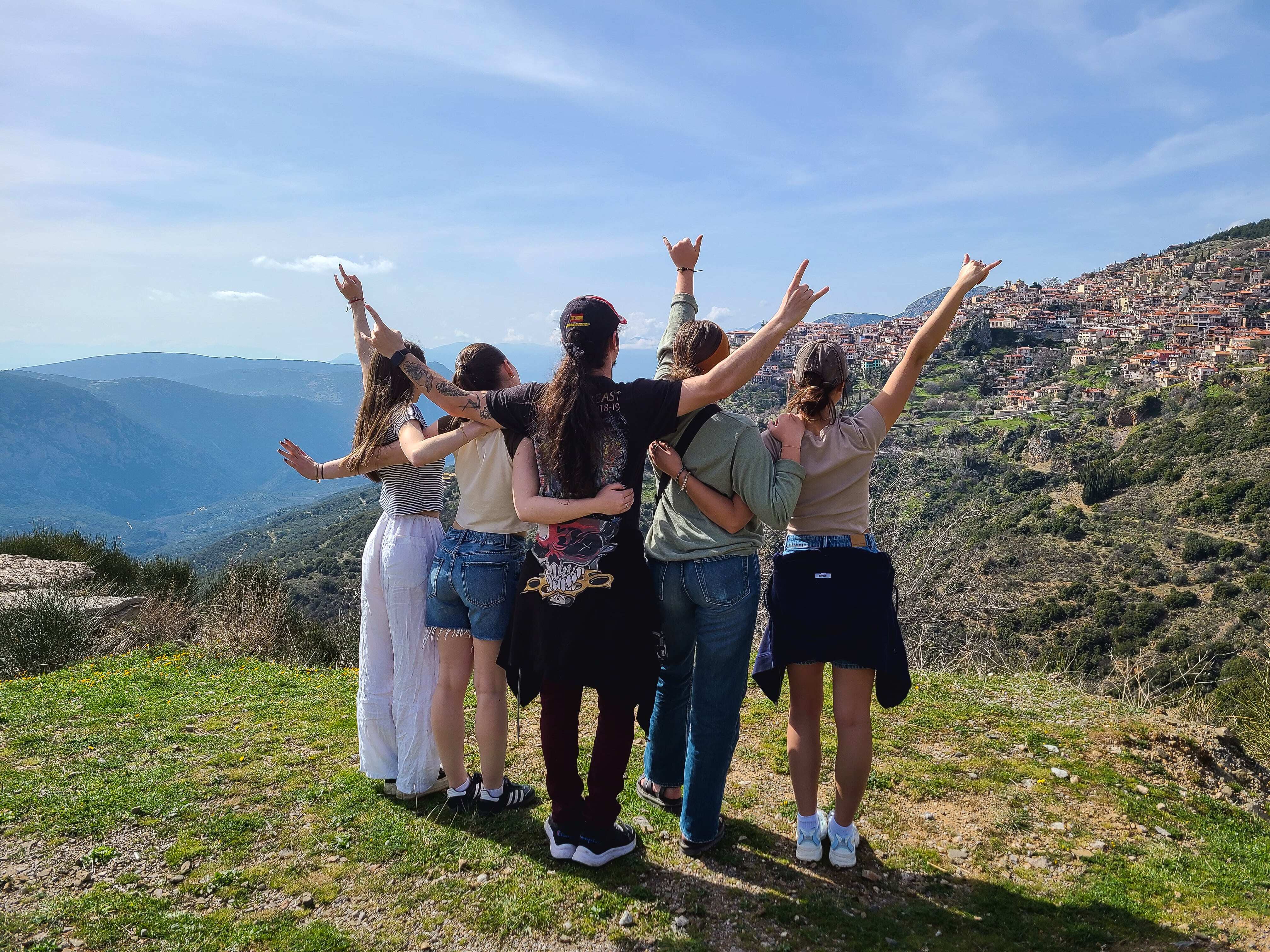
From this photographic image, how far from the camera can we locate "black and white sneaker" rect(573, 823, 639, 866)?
2.56 metres

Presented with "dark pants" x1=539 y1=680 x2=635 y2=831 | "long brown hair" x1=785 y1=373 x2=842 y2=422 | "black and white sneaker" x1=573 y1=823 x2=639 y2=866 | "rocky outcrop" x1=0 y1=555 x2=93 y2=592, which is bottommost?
"rocky outcrop" x1=0 y1=555 x2=93 y2=592

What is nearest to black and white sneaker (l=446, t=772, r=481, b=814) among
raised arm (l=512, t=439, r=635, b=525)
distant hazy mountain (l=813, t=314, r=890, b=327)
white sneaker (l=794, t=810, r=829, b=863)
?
white sneaker (l=794, t=810, r=829, b=863)

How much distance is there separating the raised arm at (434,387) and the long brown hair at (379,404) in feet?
0.92

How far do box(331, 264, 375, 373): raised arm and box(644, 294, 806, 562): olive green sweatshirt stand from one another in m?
1.42

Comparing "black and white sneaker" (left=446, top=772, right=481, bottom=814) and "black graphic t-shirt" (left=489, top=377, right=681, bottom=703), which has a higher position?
"black graphic t-shirt" (left=489, top=377, right=681, bottom=703)

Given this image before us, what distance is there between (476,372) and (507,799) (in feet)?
5.84

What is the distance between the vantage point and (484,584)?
2656mm

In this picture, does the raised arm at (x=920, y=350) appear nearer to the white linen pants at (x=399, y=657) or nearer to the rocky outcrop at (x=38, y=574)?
the white linen pants at (x=399, y=657)

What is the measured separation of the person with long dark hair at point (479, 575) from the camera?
267cm

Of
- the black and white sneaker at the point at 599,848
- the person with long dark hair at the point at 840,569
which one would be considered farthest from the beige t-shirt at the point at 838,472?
the black and white sneaker at the point at 599,848

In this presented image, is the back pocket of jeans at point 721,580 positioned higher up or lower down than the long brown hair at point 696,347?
lower down

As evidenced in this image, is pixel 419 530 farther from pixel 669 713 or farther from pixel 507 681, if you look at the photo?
pixel 669 713

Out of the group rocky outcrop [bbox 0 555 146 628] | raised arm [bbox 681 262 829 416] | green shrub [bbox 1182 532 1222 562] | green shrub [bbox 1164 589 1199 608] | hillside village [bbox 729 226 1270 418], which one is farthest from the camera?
hillside village [bbox 729 226 1270 418]

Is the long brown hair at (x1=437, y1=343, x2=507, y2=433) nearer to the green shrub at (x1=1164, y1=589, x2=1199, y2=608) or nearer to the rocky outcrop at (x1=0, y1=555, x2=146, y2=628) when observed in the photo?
the rocky outcrop at (x1=0, y1=555, x2=146, y2=628)
